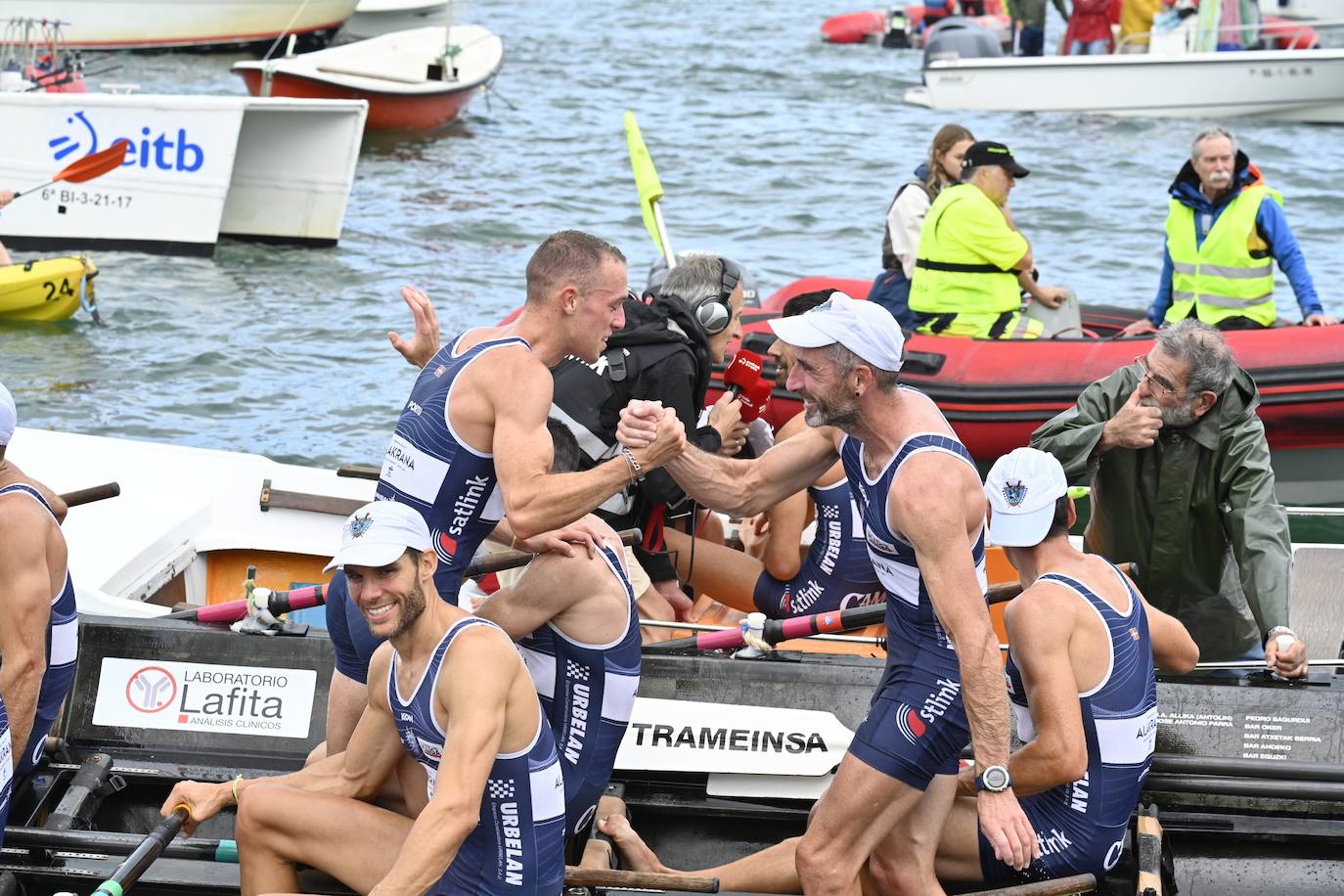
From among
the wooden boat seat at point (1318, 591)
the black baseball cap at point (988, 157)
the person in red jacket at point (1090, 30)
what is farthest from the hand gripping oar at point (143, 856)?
the person in red jacket at point (1090, 30)

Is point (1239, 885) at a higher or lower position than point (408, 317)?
higher

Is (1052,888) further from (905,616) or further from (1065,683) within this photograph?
(905,616)

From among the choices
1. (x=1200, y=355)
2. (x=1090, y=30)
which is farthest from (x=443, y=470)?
(x=1090, y=30)

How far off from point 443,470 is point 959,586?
52.4 inches

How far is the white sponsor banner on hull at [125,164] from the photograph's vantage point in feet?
44.5

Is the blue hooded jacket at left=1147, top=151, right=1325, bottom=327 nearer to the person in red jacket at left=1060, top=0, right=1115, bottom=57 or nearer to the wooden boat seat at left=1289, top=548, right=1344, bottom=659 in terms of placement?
the wooden boat seat at left=1289, top=548, right=1344, bottom=659

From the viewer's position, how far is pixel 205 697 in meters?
5.38

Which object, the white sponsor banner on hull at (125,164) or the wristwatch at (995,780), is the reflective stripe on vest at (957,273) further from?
the white sponsor banner on hull at (125,164)

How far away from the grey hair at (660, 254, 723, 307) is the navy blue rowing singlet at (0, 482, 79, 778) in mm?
2143

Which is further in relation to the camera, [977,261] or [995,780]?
[977,261]

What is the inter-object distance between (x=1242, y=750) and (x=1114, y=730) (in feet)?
3.75

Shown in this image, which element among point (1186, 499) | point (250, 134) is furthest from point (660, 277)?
point (250, 134)

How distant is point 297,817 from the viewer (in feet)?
13.5

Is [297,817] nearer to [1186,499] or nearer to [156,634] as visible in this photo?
[156,634]
